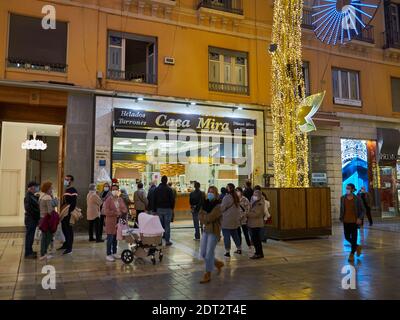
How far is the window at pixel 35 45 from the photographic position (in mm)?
13258

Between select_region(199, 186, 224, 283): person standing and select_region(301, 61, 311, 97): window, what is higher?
select_region(301, 61, 311, 97): window

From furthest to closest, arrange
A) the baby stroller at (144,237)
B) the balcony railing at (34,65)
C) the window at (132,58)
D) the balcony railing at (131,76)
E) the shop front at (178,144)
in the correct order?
the window at (132,58) < the balcony railing at (131,76) < the shop front at (178,144) < the balcony railing at (34,65) < the baby stroller at (144,237)

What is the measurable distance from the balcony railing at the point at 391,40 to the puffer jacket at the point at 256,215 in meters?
15.4

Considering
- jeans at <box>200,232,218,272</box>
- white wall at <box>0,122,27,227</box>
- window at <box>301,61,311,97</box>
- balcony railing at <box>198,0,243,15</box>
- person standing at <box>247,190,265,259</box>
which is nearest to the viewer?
jeans at <box>200,232,218,272</box>

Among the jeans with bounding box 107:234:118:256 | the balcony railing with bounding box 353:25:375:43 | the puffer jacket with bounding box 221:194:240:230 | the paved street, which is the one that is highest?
the balcony railing with bounding box 353:25:375:43

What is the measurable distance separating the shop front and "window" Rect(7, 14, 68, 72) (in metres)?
2.02

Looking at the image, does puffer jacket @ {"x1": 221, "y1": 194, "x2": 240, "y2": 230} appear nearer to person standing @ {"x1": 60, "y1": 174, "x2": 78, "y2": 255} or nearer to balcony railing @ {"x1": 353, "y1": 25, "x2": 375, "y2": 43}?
person standing @ {"x1": 60, "y1": 174, "x2": 78, "y2": 255}

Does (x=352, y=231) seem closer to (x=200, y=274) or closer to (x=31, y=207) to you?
(x=200, y=274)

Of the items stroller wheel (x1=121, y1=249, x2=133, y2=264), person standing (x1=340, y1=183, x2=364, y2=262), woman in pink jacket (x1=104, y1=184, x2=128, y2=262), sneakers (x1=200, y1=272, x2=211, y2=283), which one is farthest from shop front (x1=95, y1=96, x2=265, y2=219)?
sneakers (x1=200, y1=272, x2=211, y2=283)

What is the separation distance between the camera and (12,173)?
1927cm

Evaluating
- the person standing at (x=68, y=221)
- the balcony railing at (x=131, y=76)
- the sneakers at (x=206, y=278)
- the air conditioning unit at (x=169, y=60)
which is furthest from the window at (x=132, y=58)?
the sneakers at (x=206, y=278)

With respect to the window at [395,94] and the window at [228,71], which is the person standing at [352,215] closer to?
the window at [228,71]

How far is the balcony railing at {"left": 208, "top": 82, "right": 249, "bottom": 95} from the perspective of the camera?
16297 millimetres

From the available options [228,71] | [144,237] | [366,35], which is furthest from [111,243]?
[366,35]
